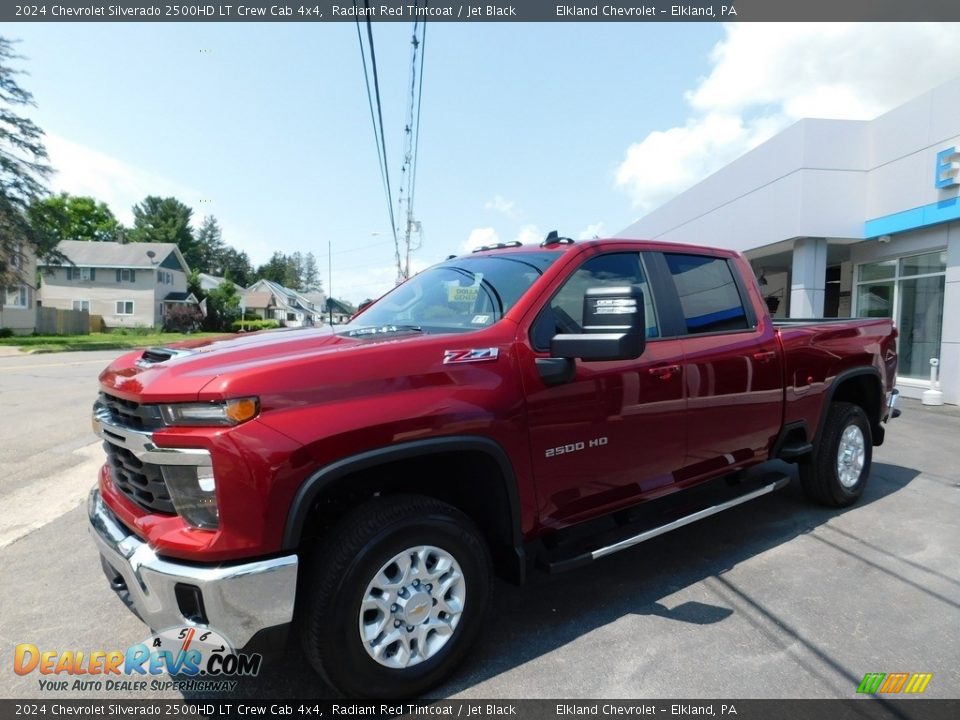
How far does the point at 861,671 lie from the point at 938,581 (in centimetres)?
137

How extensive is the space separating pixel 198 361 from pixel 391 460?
2.92 feet

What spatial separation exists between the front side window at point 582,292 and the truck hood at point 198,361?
708 mm

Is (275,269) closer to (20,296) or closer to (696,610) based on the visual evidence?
(20,296)

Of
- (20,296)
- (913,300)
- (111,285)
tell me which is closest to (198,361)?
(913,300)

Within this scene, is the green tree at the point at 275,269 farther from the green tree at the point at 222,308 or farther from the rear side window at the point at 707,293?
the rear side window at the point at 707,293

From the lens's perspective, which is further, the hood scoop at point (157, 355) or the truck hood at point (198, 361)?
the hood scoop at point (157, 355)

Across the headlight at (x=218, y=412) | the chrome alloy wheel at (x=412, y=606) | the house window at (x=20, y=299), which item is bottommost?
the chrome alloy wheel at (x=412, y=606)

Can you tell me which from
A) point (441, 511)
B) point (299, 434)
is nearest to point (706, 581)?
point (441, 511)

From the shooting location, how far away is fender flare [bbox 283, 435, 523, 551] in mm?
2209

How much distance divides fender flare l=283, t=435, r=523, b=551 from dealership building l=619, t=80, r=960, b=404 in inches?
339

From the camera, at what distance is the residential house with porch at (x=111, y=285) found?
49.5 meters

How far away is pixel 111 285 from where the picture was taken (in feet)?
164

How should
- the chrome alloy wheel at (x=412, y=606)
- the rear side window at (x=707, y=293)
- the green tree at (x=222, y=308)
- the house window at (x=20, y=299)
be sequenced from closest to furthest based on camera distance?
the chrome alloy wheel at (x=412, y=606), the rear side window at (x=707, y=293), the house window at (x=20, y=299), the green tree at (x=222, y=308)

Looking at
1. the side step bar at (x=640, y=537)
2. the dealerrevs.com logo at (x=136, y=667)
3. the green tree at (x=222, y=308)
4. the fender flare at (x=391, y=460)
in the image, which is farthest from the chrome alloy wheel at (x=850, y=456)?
the green tree at (x=222, y=308)
